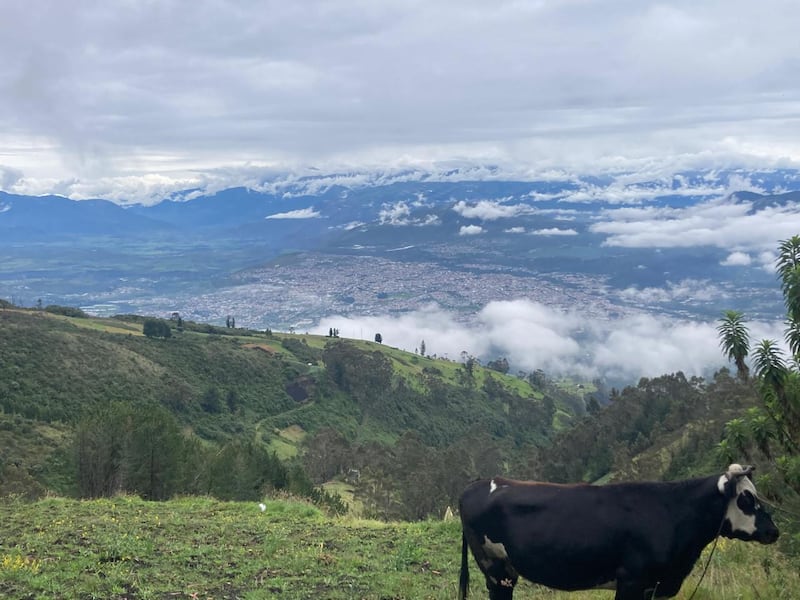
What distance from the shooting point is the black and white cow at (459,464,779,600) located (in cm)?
662

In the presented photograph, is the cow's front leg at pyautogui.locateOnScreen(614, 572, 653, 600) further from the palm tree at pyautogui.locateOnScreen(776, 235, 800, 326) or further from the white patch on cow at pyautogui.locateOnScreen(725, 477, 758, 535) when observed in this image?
the palm tree at pyautogui.locateOnScreen(776, 235, 800, 326)

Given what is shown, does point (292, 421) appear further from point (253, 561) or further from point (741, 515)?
point (741, 515)

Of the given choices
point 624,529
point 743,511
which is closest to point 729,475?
point 743,511

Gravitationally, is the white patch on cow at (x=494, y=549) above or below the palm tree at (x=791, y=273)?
below

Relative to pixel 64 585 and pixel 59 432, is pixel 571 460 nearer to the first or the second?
pixel 59 432

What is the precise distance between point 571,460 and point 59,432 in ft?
166

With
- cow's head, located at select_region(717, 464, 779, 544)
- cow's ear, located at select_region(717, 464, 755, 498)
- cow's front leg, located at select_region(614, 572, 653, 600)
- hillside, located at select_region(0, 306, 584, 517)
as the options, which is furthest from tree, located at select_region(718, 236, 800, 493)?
hillside, located at select_region(0, 306, 584, 517)

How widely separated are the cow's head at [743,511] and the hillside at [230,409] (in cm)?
2762

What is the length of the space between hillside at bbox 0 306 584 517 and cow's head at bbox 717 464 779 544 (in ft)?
90.6

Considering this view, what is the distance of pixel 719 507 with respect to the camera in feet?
22.3

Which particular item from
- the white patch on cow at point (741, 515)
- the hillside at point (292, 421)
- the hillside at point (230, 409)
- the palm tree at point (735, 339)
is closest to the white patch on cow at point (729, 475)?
the white patch on cow at point (741, 515)

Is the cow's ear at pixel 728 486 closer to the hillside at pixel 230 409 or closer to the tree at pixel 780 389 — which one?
the tree at pixel 780 389

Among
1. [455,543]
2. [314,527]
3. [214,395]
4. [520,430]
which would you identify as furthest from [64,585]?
[520,430]

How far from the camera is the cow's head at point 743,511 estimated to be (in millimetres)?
6738
